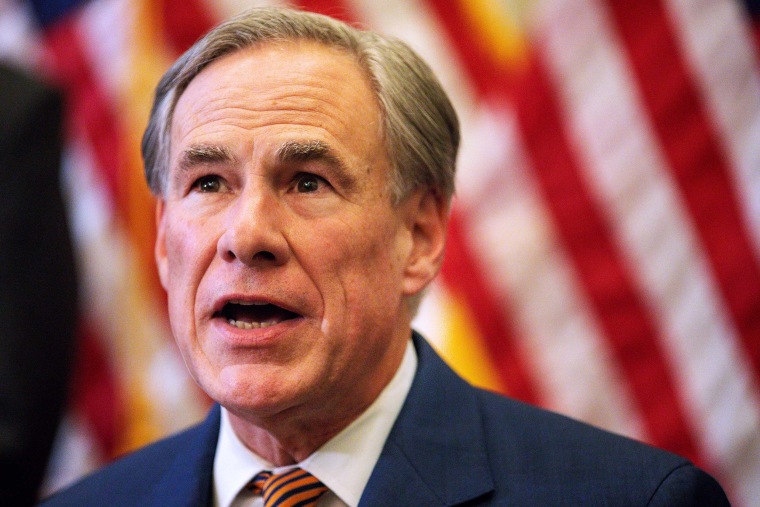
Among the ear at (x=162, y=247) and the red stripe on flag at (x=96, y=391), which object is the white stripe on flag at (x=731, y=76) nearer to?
the ear at (x=162, y=247)

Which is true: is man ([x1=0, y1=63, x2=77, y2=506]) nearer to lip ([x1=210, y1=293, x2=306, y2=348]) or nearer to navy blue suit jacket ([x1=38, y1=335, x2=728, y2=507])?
navy blue suit jacket ([x1=38, y1=335, x2=728, y2=507])

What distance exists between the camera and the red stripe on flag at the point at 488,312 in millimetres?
2746

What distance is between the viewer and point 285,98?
5.40 ft

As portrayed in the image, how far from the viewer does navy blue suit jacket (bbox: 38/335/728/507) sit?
161 cm

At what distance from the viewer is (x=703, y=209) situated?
265 centimetres

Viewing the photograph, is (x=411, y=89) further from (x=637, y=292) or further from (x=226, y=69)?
(x=637, y=292)

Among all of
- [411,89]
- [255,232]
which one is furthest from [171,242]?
[411,89]

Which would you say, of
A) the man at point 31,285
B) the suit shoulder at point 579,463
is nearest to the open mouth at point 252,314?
the suit shoulder at point 579,463

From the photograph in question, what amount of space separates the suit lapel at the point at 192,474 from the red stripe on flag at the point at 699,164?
1.59 metres

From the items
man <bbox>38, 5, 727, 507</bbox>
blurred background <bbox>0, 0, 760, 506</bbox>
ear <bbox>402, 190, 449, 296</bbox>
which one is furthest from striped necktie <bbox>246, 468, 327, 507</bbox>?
blurred background <bbox>0, 0, 760, 506</bbox>

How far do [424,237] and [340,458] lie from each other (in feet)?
1.63

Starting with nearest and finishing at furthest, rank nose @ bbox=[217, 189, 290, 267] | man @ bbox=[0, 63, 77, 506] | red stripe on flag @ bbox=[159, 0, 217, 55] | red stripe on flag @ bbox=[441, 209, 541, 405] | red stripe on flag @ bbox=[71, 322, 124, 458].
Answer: nose @ bbox=[217, 189, 290, 267] → man @ bbox=[0, 63, 77, 506] → red stripe on flag @ bbox=[441, 209, 541, 405] → red stripe on flag @ bbox=[159, 0, 217, 55] → red stripe on flag @ bbox=[71, 322, 124, 458]

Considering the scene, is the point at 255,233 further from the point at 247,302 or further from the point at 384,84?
the point at 384,84

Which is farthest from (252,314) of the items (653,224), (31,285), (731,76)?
(731,76)
